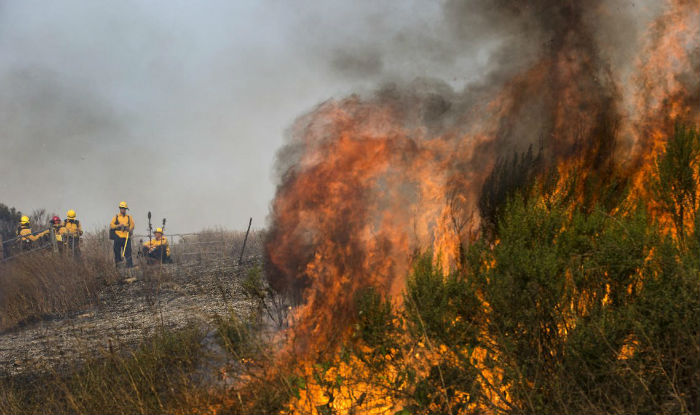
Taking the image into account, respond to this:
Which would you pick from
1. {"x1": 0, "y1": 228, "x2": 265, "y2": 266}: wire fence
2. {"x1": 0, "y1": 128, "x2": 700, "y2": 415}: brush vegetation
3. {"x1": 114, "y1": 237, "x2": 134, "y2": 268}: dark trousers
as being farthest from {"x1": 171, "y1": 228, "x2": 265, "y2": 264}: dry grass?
{"x1": 0, "y1": 128, "x2": 700, "y2": 415}: brush vegetation

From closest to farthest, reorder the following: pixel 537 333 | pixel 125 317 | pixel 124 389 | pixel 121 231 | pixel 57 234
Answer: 1. pixel 537 333
2. pixel 124 389
3. pixel 125 317
4. pixel 57 234
5. pixel 121 231

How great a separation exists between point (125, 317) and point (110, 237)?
6764mm

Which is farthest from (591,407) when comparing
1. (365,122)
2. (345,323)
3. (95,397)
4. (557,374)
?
(95,397)

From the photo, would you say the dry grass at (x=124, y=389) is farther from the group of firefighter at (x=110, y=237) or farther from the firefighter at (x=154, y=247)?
the firefighter at (x=154, y=247)

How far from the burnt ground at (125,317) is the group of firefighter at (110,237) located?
0.86m

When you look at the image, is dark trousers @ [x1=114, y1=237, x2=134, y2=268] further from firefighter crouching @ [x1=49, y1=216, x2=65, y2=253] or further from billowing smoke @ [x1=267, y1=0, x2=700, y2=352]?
billowing smoke @ [x1=267, y1=0, x2=700, y2=352]

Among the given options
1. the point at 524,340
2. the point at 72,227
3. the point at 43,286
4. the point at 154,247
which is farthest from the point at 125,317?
the point at 524,340

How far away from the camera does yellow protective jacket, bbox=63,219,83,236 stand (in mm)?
16062

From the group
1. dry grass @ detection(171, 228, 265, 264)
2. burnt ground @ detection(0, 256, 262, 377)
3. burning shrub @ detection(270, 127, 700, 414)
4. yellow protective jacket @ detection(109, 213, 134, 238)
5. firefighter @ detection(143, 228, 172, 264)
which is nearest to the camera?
burning shrub @ detection(270, 127, 700, 414)

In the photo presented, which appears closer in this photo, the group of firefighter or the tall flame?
the tall flame

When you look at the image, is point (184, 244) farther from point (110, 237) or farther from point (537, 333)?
point (537, 333)

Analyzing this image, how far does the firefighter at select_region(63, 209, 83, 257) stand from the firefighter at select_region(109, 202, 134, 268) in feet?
3.49

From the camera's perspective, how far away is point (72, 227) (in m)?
16.2

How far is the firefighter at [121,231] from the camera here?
17188mm
